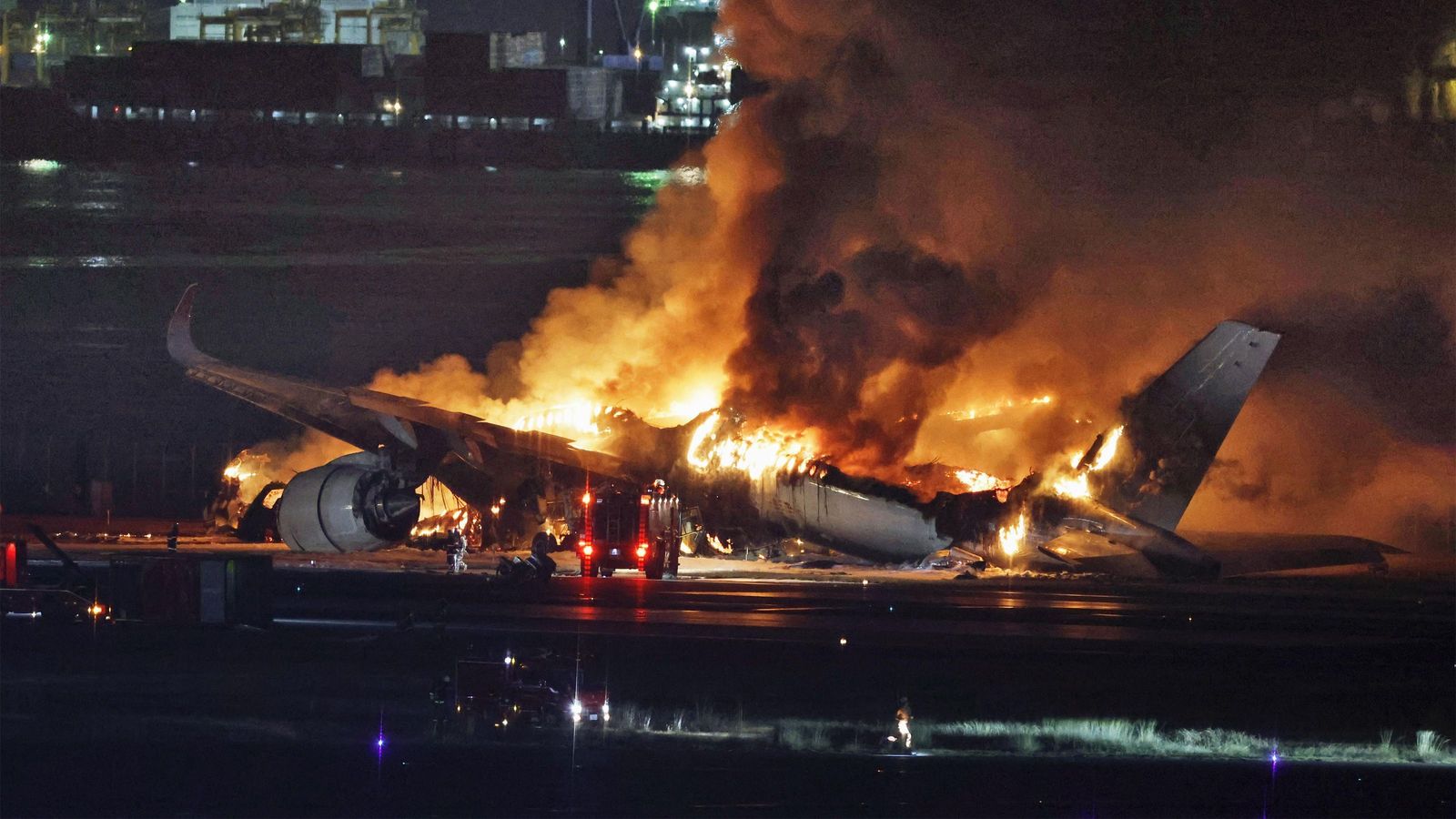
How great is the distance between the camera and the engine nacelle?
1414 inches

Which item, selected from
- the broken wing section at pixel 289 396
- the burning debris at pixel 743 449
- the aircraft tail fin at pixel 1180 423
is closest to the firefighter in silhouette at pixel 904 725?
the aircraft tail fin at pixel 1180 423

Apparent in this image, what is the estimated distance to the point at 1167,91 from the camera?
43688mm

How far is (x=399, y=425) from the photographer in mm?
37000

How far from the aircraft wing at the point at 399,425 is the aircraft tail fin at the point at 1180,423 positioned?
35.3ft

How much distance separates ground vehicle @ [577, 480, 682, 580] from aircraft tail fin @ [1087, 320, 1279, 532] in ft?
29.2

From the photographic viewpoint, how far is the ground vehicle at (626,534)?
3422 centimetres

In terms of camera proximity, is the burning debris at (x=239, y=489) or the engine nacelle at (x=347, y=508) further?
the burning debris at (x=239, y=489)

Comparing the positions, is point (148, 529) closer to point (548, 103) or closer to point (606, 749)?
point (606, 749)

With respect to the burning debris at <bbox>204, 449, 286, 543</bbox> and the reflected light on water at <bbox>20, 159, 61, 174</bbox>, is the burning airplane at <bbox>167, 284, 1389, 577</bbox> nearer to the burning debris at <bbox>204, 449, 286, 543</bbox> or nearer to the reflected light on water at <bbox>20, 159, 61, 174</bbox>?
the burning debris at <bbox>204, 449, 286, 543</bbox>

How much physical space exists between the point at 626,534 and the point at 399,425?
6212 millimetres

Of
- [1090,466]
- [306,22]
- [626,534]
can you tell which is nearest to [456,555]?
[626,534]

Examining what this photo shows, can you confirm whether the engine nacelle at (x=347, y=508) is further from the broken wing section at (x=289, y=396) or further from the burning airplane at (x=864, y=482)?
the broken wing section at (x=289, y=396)

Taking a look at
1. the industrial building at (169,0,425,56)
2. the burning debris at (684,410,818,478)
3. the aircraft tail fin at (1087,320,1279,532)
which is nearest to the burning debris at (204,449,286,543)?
the burning debris at (684,410,818,478)

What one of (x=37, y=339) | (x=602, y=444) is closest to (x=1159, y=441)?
(x=602, y=444)
